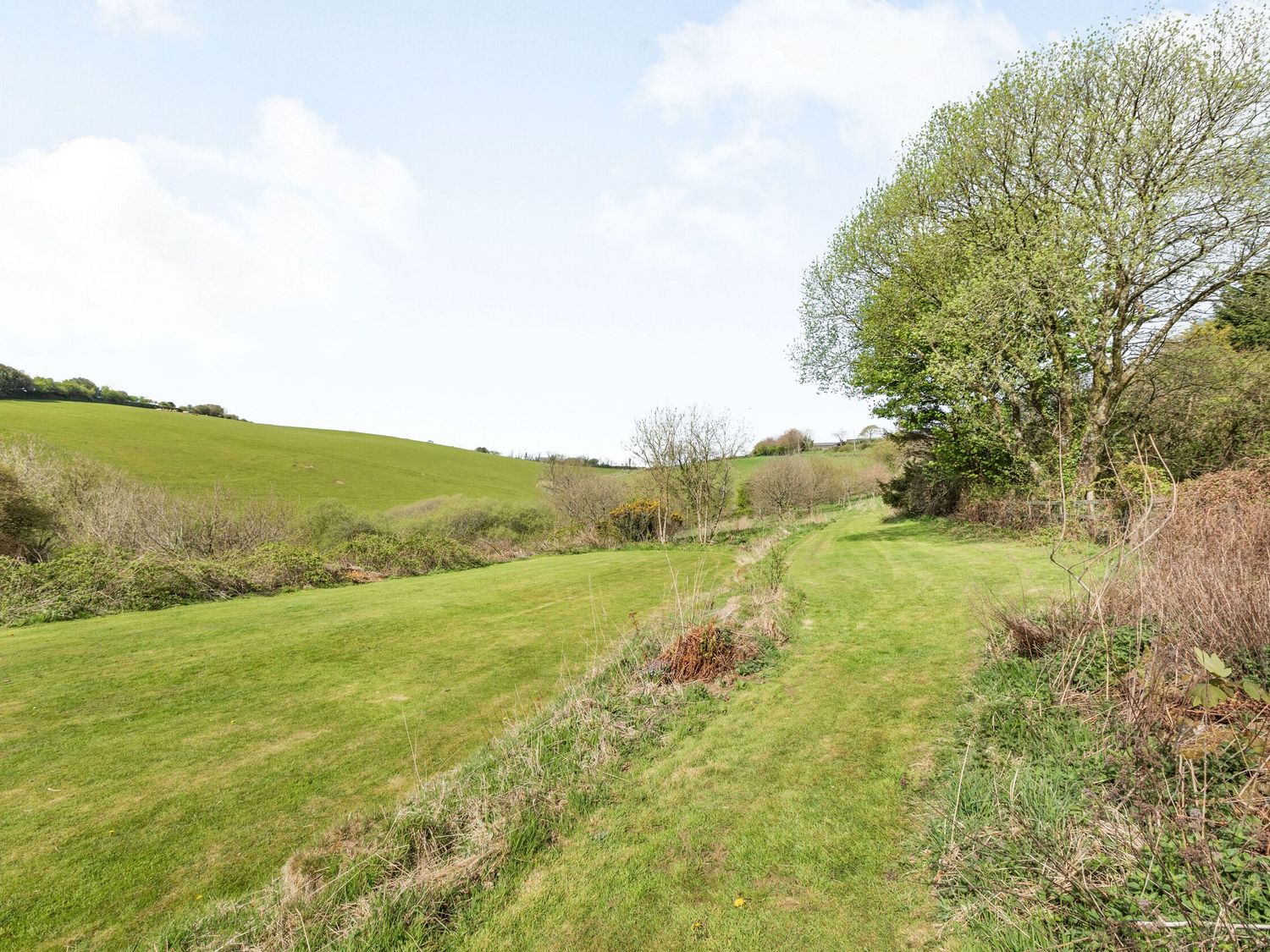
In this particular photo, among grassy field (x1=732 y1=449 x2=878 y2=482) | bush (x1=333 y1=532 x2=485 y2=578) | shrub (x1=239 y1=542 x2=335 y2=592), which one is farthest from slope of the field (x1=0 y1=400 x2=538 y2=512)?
grassy field (x1=732 y1=449 x2=878 y2=482)

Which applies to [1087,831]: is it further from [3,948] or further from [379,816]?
[3,948]

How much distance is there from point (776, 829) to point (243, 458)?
55.5 m

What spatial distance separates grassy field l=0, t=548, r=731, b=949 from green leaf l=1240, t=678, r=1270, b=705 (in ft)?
22.8

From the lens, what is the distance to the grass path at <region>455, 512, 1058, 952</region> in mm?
3146

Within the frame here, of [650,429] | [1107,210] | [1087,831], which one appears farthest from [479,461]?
[1087,831]

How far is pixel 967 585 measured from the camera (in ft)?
31.2

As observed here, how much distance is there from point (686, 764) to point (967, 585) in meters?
7.38

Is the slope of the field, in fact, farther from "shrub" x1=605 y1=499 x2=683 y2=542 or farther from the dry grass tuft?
the dry grass tuft

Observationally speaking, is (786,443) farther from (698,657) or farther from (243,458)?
(698,657)

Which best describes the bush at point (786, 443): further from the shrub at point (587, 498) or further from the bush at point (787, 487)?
the shrub at point (587, 498)

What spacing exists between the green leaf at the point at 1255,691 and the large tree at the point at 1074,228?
935cm

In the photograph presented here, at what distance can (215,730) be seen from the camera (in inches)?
243

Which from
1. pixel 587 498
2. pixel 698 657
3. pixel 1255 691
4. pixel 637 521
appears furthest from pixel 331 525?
pixel 1255 691

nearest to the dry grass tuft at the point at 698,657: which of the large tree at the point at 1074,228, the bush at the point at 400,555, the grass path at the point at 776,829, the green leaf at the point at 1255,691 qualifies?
the grass path at the point at 776,829
